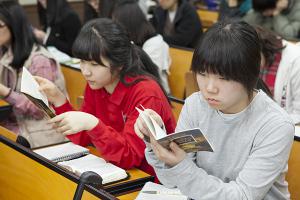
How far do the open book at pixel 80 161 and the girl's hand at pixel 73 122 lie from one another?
0.16 m

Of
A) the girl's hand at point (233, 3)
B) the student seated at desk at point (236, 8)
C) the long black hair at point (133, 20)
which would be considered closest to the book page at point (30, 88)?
the long black hair at point (133, 20)

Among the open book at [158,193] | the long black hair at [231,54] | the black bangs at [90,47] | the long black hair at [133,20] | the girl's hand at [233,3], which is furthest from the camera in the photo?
the girl's hand at [233,3]

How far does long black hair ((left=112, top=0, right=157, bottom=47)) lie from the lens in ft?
11.1

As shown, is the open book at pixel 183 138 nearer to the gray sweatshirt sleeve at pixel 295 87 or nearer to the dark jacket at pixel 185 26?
the gray sweatshirt sleeve at pixel 295 87

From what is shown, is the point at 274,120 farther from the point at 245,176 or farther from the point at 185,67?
the point at 185,67

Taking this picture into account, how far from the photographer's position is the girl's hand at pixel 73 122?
190 cm

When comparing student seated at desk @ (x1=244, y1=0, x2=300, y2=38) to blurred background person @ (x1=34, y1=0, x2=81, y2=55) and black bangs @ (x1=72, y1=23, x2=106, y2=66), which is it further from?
black bangs @ (x1=72, y1=23, x2=106, y2=66)

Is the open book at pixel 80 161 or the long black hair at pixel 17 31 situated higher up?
the long black hair at pixel 17 31

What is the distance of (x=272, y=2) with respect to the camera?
4.70m

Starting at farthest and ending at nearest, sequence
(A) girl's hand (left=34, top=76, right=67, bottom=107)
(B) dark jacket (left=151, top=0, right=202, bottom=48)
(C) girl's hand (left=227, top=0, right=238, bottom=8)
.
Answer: (C) girl's hand (left=227, top=0, right=238, bottom=8) < (B) dark jacket (left=151, top=0, right=202, bottom=48) < (A) girl's hand (left=34, top=76, right=67, bottom=107)

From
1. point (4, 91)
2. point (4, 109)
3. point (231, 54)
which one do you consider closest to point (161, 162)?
point (231, 54)

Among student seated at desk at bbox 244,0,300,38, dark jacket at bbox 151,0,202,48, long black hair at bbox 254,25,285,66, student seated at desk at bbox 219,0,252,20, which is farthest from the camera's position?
student seated at desk at bbox 219,0,252,20

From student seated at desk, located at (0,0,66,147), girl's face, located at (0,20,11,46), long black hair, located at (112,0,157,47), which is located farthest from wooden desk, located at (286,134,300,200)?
girl's face, located at (0,20,11,46)

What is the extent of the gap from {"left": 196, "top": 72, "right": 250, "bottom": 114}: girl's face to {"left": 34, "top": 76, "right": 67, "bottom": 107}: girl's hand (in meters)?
0.93
